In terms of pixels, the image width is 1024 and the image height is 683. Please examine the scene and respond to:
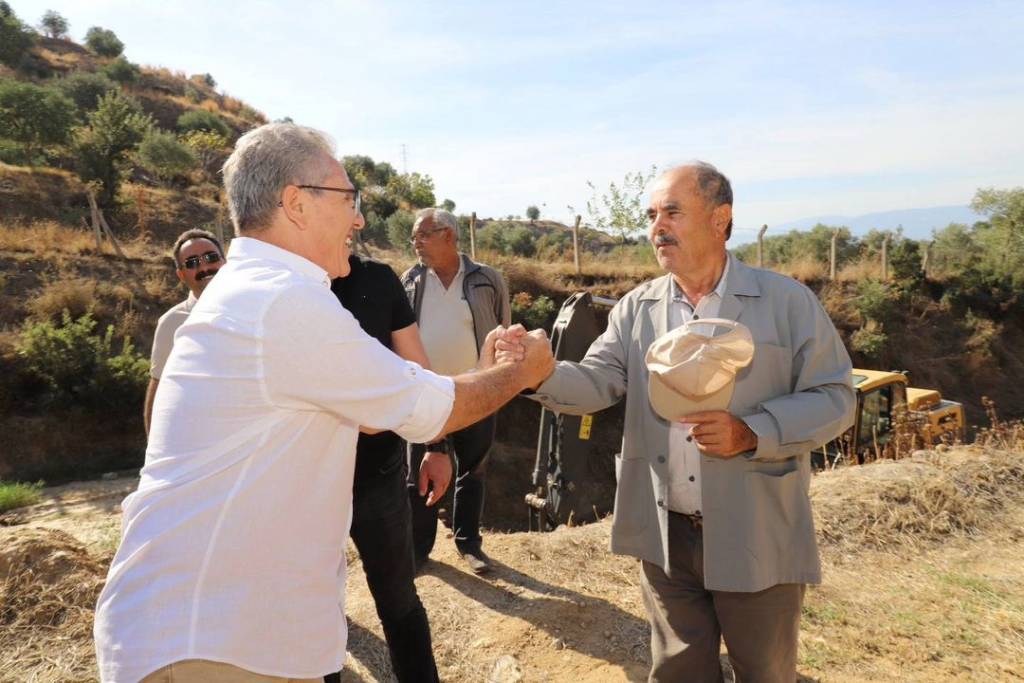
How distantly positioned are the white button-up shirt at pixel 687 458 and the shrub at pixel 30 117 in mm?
25481

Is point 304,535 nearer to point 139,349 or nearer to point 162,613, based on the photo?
point 162,613

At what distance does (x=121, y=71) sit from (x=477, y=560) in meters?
39.7

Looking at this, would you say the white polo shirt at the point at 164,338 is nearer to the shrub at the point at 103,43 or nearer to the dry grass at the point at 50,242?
the dry grass at the point at 50,242

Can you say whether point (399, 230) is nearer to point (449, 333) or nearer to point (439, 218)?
point (439, 218)

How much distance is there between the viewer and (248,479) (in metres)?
1.54

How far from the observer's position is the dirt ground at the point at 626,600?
3.43 metres

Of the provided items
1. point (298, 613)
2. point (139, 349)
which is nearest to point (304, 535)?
point (298, 613)


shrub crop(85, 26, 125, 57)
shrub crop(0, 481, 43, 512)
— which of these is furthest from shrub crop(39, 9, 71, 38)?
shrub crop(0, 481, 43, 512)

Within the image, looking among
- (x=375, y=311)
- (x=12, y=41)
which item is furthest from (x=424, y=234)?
(x=12, y=41)

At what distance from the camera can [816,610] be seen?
157 inches

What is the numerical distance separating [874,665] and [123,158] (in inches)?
900

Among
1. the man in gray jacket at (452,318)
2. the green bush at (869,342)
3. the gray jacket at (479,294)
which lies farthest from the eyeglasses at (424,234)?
the green bush at (869,342)

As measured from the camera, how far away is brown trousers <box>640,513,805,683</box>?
2.32m

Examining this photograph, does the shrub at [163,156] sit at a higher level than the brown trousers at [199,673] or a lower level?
higher
